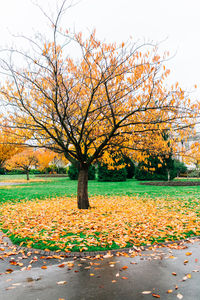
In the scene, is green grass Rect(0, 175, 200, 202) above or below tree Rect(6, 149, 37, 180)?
below

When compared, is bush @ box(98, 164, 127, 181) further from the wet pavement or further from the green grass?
the wet pavement

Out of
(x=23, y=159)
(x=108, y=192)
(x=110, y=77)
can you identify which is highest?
(x=110, y=77)

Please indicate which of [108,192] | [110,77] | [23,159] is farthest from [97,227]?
[23,159]

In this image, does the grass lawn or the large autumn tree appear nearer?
the grass lawn

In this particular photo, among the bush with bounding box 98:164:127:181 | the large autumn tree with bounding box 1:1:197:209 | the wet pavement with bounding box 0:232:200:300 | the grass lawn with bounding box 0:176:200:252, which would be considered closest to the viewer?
the wet pavement with bounding box 0:232:200:300

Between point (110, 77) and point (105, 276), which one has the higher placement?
point (110, 77)

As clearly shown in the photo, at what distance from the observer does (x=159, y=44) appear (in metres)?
6.05

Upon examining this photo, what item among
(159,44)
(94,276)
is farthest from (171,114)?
(94,276)

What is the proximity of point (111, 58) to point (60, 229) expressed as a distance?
190 inches

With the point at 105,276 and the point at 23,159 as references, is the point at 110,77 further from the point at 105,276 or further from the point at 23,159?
the point at 23,159

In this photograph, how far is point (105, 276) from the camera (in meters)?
3.33

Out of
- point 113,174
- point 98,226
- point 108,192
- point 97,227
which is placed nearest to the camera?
point 97,227

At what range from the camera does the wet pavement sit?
9.43ft

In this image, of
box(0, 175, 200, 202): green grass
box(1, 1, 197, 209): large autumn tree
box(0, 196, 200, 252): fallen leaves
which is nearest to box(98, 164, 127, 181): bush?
box(0, 175, 200, 202): green grass
